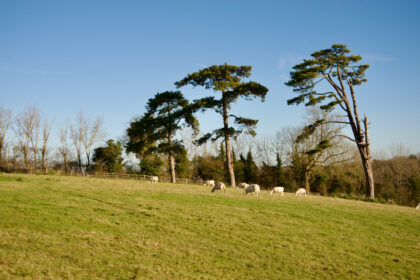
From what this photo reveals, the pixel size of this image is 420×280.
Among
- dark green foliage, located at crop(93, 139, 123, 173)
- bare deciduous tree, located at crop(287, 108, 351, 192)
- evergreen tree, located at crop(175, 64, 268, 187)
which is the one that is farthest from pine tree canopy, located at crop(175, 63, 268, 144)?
dark green foliage, located at crop(93, 139, 123, 173)

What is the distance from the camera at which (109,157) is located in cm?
5353

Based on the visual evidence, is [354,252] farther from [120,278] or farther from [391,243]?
[120,278]

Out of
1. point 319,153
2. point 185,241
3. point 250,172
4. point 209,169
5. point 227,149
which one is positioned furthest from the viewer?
point 209,169

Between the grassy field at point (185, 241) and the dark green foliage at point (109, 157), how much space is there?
4104 cm

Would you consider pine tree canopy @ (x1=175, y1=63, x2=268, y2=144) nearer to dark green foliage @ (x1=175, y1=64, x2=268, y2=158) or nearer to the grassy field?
dark green foliage @ (x1=175, y1=64, x2=268, y2=158)

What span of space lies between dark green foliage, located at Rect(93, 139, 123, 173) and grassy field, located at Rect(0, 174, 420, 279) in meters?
41.0

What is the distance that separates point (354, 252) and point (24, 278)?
8605 millimetres

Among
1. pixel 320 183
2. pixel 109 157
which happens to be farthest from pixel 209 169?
pixel 320 183

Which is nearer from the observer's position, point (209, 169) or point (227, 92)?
point (227, 92)

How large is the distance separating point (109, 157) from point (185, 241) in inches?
1932

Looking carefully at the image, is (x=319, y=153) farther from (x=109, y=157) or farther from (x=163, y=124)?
(x=109, y=157)

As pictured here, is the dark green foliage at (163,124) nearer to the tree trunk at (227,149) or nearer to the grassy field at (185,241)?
the tree trunk at (227,149)

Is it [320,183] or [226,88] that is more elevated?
[226,88]

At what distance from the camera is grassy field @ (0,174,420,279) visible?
6.15 meters
